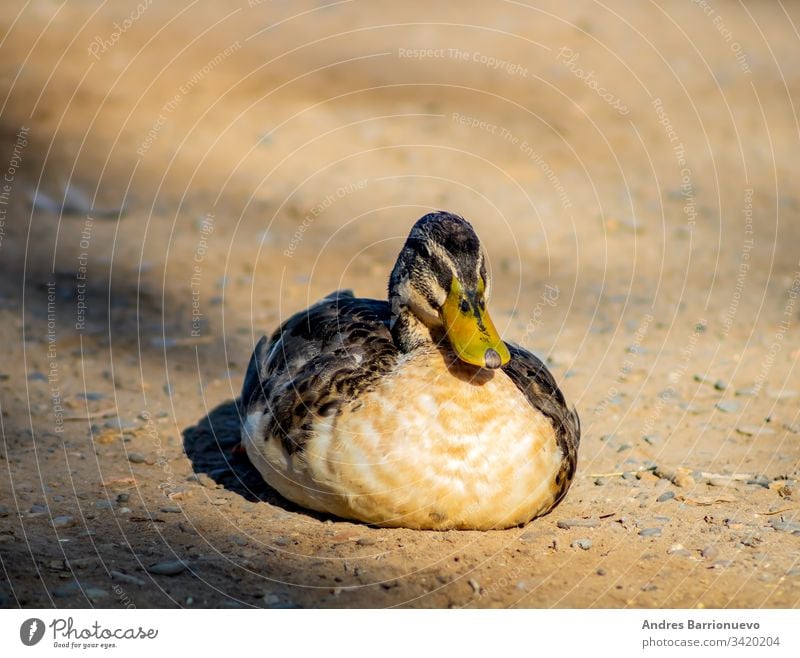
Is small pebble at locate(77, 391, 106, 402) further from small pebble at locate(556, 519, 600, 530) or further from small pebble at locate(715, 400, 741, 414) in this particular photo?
small pebble at locate(715, 400, 741, 414)

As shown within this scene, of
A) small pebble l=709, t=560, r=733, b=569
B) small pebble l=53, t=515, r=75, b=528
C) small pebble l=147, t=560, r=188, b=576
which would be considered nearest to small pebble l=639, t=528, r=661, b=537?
small pebble l=709, t=560, r=733, b=569

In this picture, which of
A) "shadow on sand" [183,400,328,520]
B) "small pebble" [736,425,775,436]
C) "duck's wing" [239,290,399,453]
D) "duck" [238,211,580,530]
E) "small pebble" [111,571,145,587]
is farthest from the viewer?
"small pebble" [736,425,775,436]

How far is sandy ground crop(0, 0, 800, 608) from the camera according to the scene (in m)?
6.38

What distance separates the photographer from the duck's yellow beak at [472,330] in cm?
622

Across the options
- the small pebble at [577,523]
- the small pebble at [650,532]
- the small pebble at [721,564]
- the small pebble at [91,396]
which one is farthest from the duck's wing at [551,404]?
the small pebble at [91,396]

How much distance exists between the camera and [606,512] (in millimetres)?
7059

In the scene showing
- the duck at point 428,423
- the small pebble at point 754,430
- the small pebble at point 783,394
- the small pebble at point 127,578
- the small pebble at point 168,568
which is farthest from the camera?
the small pebble at point 783,394

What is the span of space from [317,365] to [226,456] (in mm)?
1666

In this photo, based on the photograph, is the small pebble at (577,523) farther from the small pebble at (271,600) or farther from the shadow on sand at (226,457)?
the small pebble at (271,600)

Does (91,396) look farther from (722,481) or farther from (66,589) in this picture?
(722,481)

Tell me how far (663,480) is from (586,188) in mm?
7074

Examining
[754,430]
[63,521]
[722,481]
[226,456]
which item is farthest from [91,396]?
[754,430]

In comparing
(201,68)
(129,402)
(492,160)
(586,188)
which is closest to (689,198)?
(586,188)

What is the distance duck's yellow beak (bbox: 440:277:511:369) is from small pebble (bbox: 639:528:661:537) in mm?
1505
